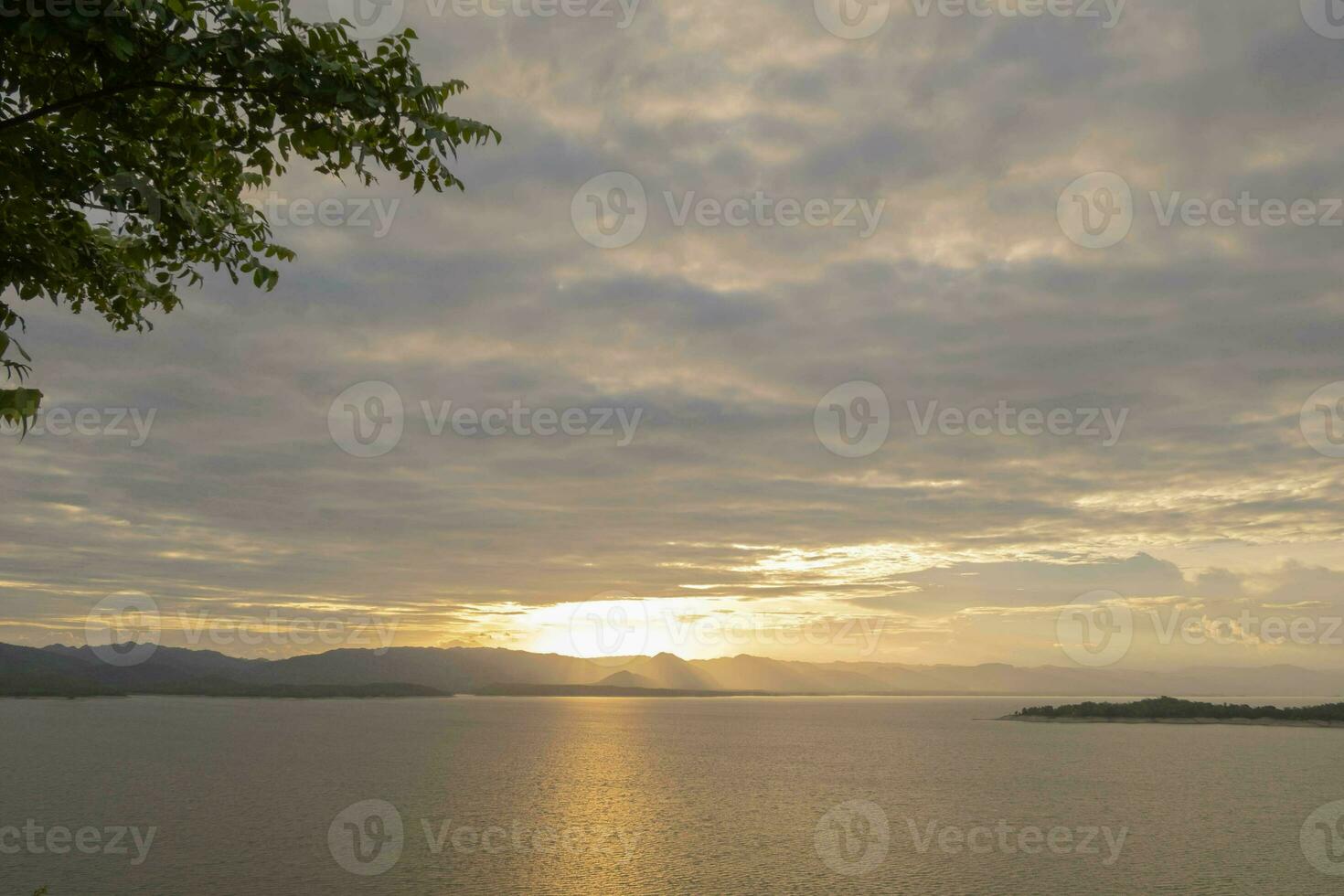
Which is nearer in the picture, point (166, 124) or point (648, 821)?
point (166, 124)

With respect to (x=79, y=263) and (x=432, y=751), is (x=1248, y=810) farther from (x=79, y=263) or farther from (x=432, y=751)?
(x=432, y=751)

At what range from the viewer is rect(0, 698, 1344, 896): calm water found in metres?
47.6

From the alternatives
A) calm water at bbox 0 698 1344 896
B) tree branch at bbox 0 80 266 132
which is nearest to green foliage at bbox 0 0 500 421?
tree branch at bbox 0 80 266 132

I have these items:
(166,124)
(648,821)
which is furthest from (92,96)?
(648,821)

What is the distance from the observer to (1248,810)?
7738 cm

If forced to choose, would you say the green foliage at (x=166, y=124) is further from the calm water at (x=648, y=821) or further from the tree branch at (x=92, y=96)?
the calm water at (x=648, y=821)

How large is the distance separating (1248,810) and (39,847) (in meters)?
96.9

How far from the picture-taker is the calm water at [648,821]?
47.6 metres

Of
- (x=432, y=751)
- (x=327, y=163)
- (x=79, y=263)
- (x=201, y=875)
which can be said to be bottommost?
(x=432, y=751)

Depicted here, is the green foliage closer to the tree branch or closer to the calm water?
the tree branch

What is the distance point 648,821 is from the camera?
228 feet

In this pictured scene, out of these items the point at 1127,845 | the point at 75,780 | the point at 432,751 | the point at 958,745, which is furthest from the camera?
the point at 958,745

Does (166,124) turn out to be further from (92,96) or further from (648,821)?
(648,821)

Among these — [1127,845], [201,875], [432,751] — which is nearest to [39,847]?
[201,875]
